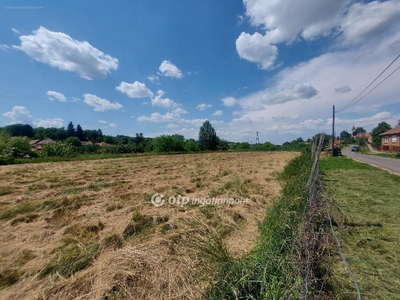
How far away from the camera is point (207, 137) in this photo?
63500mm

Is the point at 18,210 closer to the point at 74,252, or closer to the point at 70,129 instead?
the point at 74,252

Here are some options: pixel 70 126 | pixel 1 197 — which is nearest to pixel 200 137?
pixel 1 197

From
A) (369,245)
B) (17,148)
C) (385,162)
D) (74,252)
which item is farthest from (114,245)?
(17,148)

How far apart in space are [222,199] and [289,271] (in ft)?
11.8

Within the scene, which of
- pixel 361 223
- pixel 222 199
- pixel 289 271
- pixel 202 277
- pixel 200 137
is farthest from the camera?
pixel 200 137

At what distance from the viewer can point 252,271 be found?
6.33 feet

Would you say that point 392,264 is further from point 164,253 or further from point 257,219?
point 164,253

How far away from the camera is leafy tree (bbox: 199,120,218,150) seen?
63500mm

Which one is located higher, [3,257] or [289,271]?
[289,271]

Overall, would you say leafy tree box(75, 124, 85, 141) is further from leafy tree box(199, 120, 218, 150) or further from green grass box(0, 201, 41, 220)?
green grass box(0, 201, 41, 220)

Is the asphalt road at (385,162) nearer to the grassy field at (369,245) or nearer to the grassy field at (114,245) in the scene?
the grassy field at (369,245)

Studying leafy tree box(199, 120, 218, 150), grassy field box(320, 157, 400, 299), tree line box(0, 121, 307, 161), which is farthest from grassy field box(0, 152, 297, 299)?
leafy tree box(199, 120, 218, 150)

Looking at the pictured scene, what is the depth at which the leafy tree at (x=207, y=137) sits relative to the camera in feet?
208

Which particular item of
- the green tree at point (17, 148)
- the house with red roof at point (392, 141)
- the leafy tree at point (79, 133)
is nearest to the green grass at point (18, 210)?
the green tree at point (17, 148)
